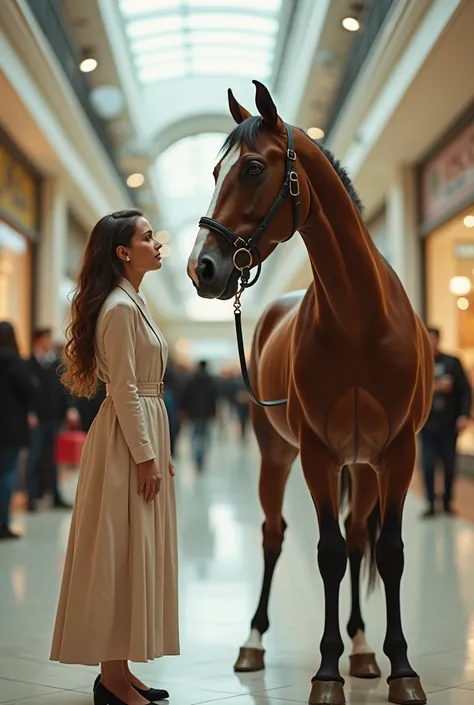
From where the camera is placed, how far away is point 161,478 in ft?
11.0

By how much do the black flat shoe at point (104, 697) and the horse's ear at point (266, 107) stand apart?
2.12 m

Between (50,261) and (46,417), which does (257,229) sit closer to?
(46,417)

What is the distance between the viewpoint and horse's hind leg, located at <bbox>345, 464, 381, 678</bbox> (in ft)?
12.7

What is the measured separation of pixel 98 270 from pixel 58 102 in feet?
32.7

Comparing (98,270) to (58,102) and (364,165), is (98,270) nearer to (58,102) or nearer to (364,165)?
(58,102)

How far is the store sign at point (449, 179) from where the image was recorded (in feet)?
36.4

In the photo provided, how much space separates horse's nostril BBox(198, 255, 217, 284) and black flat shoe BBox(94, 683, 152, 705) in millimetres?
1551

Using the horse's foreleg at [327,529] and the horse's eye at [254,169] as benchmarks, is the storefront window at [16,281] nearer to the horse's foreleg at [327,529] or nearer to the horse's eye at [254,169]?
the horse's foreleg at [327,529]

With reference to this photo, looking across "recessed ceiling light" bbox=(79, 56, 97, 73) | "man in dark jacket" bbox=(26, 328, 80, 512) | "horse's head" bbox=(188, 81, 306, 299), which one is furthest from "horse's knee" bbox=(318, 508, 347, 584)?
"recessed ceiling light" bbox=(79, 56, 97, 73)

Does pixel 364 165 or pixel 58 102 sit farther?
pixel 364 165

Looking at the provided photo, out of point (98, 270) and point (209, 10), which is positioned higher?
point (209, 10)

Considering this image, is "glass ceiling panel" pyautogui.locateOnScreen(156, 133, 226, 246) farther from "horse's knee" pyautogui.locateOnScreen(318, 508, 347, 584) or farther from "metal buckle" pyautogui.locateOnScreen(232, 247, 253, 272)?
"metal buckle" pyautogui.locateOnScreen(232, 247, 253, 272)

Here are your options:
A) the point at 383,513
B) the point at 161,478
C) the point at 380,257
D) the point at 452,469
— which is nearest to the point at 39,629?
the point at 161,478

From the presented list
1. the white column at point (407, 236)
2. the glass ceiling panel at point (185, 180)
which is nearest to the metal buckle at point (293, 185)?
the white column at point (407, 236)
